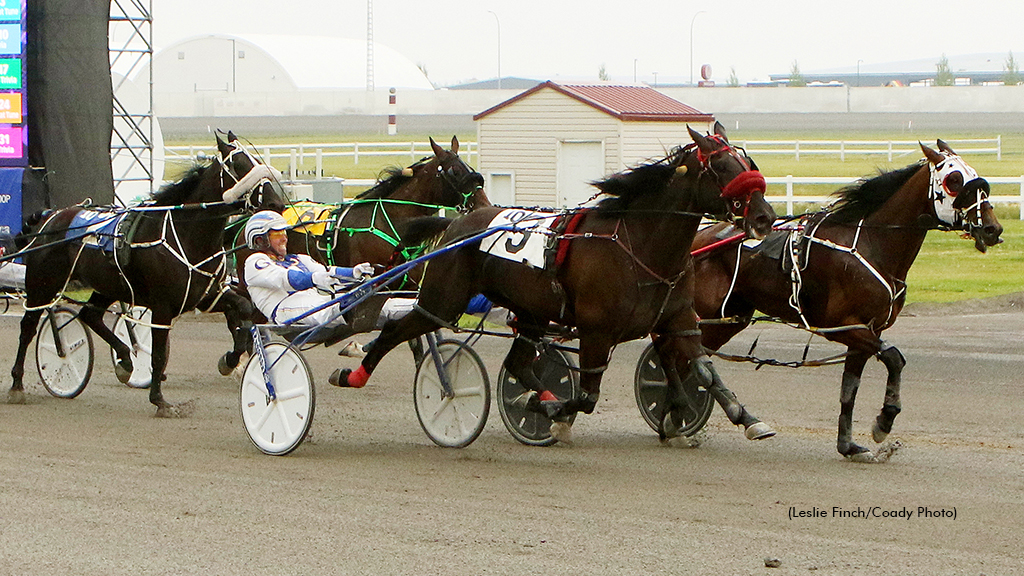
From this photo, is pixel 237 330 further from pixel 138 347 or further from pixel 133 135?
pixel 133 135

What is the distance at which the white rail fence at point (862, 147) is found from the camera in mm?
30078

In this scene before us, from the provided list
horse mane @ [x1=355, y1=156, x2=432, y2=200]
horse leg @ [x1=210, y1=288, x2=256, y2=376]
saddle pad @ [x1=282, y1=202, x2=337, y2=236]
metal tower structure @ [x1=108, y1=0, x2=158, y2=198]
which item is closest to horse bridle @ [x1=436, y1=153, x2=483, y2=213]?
horse mane @ [x1=355, y1=156, x2=432, y2=200]

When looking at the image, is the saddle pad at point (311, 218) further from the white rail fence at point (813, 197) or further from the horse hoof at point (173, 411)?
the white rail fence at point (813, 197)

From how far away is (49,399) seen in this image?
372 inches

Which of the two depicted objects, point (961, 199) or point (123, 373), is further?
point (123, 373)

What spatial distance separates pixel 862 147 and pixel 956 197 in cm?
2801

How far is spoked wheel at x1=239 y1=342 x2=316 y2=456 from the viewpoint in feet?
23.5

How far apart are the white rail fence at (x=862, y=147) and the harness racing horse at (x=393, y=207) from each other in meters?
20.2

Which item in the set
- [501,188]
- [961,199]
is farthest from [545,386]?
[501,188]

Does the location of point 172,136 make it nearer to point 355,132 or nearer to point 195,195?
point 355,132

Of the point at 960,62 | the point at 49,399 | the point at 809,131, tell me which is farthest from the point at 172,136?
the point at 960,62

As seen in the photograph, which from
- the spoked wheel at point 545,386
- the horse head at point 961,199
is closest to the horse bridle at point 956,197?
the horse head at point 961,199

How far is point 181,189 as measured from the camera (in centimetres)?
890

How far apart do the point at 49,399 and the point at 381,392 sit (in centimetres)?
243
